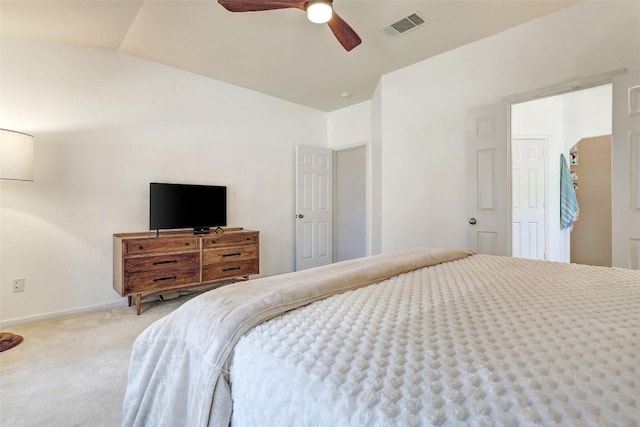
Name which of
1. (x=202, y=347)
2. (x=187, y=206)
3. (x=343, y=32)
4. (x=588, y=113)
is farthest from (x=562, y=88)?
(x=187, y=206)

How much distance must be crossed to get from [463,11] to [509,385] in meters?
3.02

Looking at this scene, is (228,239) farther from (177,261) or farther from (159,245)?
(159,245)

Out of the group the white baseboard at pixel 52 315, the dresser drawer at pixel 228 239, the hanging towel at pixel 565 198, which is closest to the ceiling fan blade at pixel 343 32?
the dresser drawer at pixel 228 239

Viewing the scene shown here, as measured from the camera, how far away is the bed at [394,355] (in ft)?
1.66

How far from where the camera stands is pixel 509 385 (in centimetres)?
53

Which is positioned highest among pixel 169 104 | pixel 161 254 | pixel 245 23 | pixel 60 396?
pixel 245 23

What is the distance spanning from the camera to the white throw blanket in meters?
0.77

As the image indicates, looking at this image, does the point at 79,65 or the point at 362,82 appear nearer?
the point at 79,65

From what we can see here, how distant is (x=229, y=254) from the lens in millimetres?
3500

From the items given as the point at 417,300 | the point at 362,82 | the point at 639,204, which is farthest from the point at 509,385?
the point at 362,82

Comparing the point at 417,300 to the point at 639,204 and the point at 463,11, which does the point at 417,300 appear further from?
the point at 463,11

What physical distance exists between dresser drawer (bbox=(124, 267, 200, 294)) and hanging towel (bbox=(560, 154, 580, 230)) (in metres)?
4.68

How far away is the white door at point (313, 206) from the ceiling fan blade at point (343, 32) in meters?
2.37

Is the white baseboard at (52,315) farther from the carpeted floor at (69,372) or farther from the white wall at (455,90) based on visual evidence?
the white wall at (455,90)
